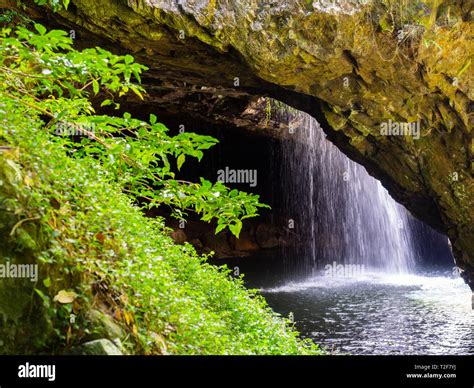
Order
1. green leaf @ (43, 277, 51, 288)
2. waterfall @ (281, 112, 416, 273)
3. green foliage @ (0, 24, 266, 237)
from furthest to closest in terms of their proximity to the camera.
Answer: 1. waterfall @ (281, 112, 416, 273)
2. green foliage @ (0, 24, 266, 237)
3. green leaf @ (43, 277, 51, 288)

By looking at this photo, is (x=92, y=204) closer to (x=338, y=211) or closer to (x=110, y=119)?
(x=110, y=119)

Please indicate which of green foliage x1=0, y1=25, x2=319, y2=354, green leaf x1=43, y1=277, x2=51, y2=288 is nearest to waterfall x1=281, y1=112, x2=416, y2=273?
green foliage x1=0, y1=25, x2=319, y2=354

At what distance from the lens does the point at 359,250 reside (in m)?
20.3

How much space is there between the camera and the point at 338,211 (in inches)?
787

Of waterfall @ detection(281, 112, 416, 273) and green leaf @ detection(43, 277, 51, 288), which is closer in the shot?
green leaf @ detection(43, 277, 51, 288)

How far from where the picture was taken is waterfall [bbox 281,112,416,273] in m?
17.4

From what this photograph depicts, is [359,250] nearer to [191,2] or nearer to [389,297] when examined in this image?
[389,297]

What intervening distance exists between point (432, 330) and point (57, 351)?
782 cm

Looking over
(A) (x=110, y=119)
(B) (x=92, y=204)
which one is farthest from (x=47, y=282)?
(A) (x=110, y=119)

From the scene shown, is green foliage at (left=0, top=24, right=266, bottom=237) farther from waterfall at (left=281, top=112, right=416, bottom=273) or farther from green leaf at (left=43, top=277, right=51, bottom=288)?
waterfall at (left=281, top=112, right=416, bottom=273)

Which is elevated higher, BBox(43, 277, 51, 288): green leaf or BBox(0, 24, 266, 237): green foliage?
BBox(0, 24, 266, 237): green foliage

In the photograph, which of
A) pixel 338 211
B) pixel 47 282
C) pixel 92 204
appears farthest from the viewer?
pixel 338 211
